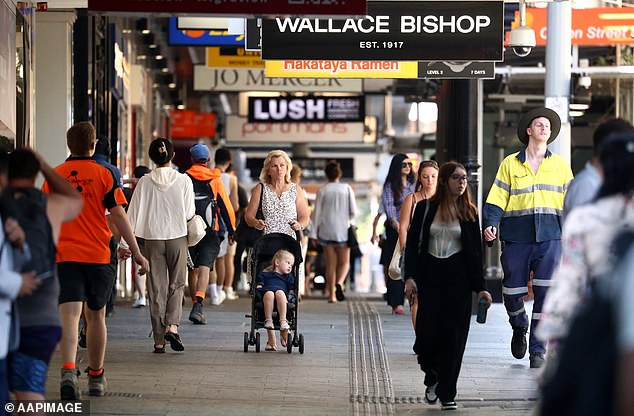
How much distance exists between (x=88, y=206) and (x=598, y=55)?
47.7ft

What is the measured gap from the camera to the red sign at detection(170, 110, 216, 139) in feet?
107

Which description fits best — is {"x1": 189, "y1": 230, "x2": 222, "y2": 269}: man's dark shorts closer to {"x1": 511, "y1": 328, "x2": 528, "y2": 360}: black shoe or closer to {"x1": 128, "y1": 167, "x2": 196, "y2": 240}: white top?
{"x1": 128, "y1": 167, "x2": 196, "y2": 240}: white top

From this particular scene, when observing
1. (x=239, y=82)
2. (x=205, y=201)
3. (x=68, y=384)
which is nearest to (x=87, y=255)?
(x=68, y=384)

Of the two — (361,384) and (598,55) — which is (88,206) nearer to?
(361,384)

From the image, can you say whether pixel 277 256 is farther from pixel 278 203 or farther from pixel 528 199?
pixel 528 199

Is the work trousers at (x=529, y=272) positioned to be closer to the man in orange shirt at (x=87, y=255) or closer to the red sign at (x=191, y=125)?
the man in orange shirt at (x=87, y=255)

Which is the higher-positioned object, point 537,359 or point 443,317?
point 443,317

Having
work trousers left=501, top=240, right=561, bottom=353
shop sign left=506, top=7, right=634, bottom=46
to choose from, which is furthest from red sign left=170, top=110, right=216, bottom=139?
A: work trousers left=501, top=240, right=561, bottom=353

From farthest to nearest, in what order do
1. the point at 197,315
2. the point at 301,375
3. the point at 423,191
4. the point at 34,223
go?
1. the point at 197,315
2. the point at 423,191
3. the point at 301,375
4. the point at 34,223

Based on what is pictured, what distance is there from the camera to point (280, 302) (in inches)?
479

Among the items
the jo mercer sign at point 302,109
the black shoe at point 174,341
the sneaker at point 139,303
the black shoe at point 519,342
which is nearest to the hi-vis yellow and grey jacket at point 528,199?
the black shoe at point 519,342

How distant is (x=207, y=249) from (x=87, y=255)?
5.40m

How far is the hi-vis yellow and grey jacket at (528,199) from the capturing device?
37.3 feet

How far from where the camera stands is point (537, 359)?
11406 millimetres
